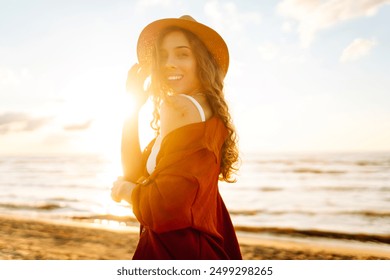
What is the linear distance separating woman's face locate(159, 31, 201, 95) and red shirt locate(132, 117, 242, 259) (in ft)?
0.76

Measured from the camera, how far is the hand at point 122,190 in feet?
4.36

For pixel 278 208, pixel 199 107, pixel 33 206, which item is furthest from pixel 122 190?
pixel 33 206

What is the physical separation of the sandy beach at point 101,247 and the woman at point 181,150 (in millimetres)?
5041

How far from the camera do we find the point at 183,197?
1193 mm

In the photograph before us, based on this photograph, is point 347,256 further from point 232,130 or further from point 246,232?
point 232,130

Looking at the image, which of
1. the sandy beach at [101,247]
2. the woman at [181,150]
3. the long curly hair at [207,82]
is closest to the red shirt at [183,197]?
A: the woman at [181,150]

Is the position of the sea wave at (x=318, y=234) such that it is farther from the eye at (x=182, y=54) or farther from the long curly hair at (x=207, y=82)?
the eye at (x=182, y=54)

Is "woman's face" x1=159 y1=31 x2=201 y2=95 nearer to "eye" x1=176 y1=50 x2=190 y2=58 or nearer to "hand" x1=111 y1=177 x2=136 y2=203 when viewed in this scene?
"eye" x1=176 y1=50 x2=190 y2=58

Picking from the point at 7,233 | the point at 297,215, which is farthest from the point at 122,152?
the point at 297,215

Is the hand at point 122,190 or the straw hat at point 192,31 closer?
the hand at point 122,190

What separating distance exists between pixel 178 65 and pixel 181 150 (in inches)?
16.7

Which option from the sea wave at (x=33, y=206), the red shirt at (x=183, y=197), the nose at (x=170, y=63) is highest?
the nose at (x=170, y=63)
